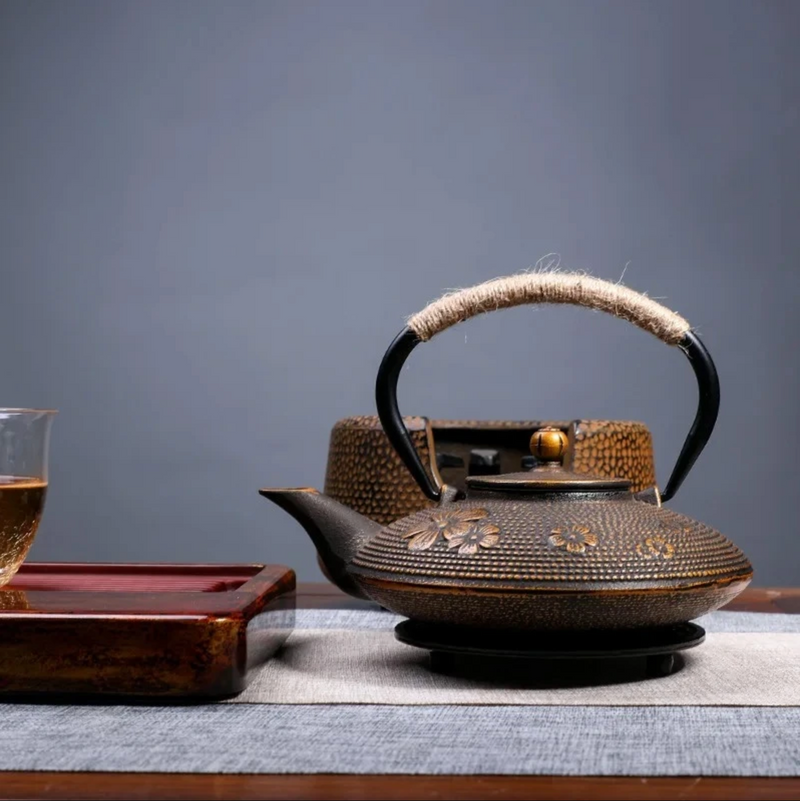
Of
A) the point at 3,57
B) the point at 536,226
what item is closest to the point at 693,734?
the point at 536,226

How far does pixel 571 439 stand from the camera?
0.99 meters

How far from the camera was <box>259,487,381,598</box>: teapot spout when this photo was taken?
0.74 m

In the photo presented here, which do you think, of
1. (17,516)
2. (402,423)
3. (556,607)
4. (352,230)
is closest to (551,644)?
(556,607)

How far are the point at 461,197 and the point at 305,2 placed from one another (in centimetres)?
44

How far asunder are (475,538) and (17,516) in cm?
27

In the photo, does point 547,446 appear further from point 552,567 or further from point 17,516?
point 17,516

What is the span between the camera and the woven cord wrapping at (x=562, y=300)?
74 centimetres

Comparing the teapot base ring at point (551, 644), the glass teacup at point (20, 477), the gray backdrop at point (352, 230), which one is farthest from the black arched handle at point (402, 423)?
the gray backdrop at point (352, 230)

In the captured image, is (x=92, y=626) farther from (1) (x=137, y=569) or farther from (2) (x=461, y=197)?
(2) (x=461, y=197)

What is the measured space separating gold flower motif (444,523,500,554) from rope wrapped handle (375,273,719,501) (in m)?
0.12

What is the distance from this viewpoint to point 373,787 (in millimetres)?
446

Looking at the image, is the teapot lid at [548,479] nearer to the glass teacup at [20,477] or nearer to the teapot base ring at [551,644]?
the teapot base ring at [551,644]

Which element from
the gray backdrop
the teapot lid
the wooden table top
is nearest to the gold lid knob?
the teapot lid

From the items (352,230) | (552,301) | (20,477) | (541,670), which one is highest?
(352,230)
